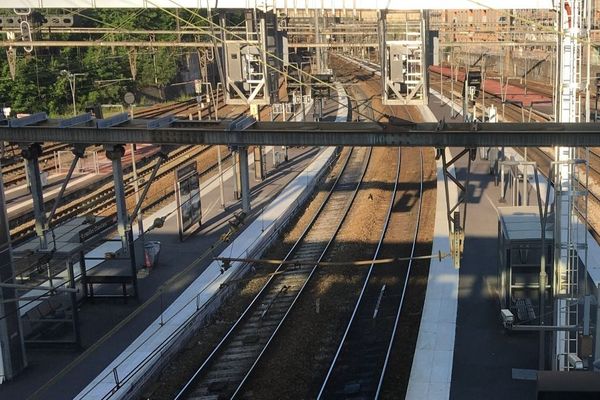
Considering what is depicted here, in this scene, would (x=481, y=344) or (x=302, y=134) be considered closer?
(x=302, y=134)

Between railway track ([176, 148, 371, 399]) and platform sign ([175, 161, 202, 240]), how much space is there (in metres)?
2.40

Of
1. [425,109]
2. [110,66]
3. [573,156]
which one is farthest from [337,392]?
[425,109]

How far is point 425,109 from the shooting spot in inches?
1527

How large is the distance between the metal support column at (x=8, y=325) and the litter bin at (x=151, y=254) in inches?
157

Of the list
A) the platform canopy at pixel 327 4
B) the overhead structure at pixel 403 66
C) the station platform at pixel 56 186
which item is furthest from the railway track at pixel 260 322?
the station platform at pixel 56 186

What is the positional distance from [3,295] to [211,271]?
457 centimetres

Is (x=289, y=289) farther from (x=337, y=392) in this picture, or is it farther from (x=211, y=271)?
(x=337, y=392)

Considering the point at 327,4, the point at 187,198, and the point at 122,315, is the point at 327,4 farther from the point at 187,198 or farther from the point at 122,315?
the point at 122,315

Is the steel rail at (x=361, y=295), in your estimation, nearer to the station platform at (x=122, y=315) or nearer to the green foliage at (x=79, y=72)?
the station platform at (x=122, y=315)

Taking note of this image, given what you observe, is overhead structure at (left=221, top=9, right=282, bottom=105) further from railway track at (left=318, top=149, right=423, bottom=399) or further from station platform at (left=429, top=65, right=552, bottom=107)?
station platform at (left=429, top=65, right=552, bottom=107)

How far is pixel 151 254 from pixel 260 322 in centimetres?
328

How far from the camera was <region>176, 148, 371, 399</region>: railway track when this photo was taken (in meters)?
10.3

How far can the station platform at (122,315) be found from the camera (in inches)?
402

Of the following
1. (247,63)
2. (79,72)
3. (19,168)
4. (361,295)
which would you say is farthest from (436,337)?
(79,72)
